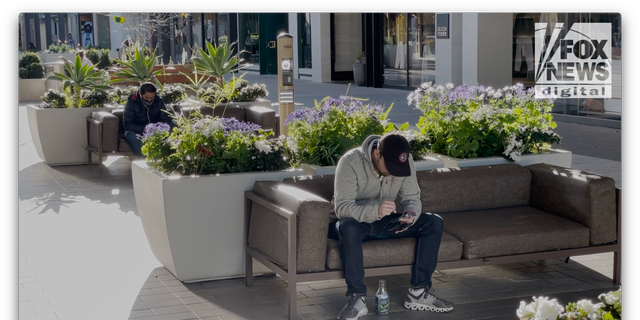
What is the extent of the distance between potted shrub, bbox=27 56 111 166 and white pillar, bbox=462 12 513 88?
9660 millimetres

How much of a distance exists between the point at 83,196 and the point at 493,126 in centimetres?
473

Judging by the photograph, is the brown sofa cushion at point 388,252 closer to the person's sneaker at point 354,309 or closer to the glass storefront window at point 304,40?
the person's sneaker at point 354,309

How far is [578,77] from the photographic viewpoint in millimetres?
14898

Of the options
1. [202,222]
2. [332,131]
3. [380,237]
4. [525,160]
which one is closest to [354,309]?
[380,237]

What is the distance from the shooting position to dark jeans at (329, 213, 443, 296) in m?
4.62

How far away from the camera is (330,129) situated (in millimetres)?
6008

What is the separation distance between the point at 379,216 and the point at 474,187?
1.33 m

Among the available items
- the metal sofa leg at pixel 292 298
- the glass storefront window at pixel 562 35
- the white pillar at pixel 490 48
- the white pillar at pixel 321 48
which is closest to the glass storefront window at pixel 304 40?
the white pillar at pixel 321 48

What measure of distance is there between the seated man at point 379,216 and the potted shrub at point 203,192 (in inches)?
34.4

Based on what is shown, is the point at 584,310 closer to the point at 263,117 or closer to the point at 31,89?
the point at 263,117

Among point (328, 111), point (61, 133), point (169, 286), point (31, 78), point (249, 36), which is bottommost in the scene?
point (169, 286)

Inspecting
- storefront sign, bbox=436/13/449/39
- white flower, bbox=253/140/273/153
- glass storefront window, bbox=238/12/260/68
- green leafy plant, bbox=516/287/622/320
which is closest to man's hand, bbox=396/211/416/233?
white flower, bbox=253/140/273/153
